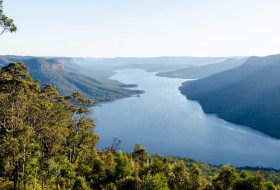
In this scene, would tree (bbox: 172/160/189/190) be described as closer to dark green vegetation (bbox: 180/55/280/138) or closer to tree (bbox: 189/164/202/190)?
tree (bbox: 189/164/202/190)

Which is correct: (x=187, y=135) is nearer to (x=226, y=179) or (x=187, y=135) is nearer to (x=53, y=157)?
(x=226, y=179)

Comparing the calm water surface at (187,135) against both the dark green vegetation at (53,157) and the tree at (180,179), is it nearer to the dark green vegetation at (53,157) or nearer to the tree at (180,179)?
the dark green vegetation at (53,157)

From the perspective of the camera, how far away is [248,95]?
13688 centimetres

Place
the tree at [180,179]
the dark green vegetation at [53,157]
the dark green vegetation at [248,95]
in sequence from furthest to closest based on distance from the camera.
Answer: the dark green vegetation at [248,95], the tree at [180,179], the dark green vegetation at [53,157]

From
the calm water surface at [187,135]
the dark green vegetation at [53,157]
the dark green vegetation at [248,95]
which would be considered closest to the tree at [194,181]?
the dark green vegetation at [53,157]

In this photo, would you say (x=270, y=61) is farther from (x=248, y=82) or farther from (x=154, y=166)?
(x=154, y=166)

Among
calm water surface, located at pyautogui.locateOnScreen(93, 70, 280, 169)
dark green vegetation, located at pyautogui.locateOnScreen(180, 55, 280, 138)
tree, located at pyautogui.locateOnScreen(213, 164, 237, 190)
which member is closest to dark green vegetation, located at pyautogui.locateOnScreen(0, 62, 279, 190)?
tree, located at pyautogui.locateOnScreen(213, 164, 237, 190)

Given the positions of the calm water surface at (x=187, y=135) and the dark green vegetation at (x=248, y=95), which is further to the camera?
the dark green vegetation at (x=248, y=95)

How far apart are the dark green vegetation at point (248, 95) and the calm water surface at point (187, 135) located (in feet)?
29.3

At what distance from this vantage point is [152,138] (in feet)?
312

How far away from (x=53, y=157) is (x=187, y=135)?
87393mm

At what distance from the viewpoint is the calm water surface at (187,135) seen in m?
81.2

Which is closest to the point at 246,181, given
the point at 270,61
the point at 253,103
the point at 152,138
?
the point at 152,138

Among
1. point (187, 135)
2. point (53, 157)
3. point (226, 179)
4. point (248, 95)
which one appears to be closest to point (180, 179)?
point (226, 179)
